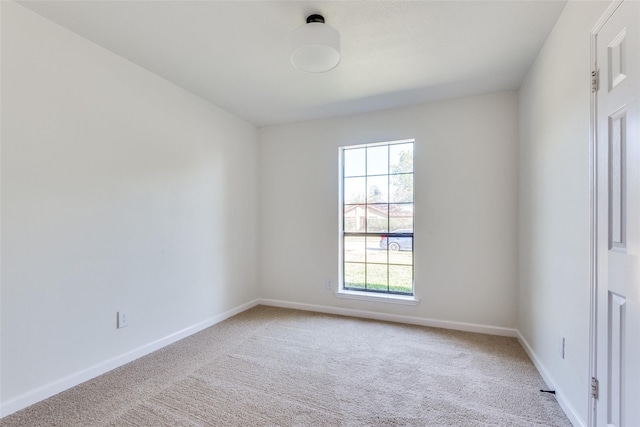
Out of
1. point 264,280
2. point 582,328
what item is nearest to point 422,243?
point 582,328

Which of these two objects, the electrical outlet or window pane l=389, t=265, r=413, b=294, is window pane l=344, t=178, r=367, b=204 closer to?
window pane l=389, t=265, r=413, b=294

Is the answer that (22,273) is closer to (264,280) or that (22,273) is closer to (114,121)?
(114,121)

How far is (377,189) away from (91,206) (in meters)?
2.76

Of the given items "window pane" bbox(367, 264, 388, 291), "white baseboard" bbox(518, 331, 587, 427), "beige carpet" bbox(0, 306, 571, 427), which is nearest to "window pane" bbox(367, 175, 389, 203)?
"window pane" bbox(367, 264, 388, 291)

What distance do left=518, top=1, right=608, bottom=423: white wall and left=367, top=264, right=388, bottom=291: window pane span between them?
1.39 metres

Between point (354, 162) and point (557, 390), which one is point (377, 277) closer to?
point (354, 162)

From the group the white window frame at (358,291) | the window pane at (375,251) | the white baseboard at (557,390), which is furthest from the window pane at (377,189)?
the white baseboard at (557,390)

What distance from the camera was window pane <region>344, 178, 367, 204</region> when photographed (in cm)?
359

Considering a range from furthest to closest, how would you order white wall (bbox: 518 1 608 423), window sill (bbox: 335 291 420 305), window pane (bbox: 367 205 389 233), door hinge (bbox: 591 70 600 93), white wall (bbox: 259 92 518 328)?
window pane (bbox: 367 205 389 233) < window sill (bbox: 335 291 420 305) < white wall (bbox: 259 92 518 328) < white wall (bbox: 518 1 608 423) < door hinge (bbox: 591 70 600 93)

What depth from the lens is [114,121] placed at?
2.29 m

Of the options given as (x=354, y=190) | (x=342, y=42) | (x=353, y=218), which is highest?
(x=342, y=42)

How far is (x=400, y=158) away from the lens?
3.39 metres

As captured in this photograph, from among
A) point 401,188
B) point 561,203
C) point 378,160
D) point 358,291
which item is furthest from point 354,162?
point 561,203

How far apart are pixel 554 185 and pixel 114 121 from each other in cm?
326
